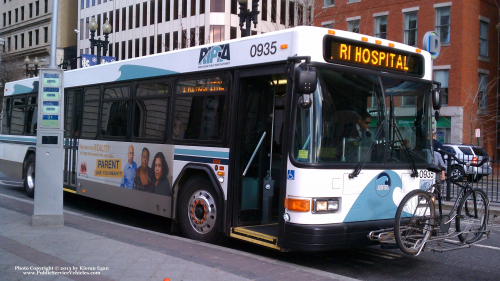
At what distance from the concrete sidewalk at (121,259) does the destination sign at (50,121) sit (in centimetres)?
176

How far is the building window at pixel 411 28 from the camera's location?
110 ft

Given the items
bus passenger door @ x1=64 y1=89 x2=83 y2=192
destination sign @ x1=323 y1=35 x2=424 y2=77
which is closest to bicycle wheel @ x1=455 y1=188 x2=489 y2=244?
destination sign @ x1=323 y1=35 x2=424 y2=77

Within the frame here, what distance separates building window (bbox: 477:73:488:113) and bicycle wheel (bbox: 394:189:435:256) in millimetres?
28539

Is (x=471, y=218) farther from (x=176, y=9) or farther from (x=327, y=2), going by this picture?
(x=176, y=9)

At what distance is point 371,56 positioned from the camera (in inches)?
274

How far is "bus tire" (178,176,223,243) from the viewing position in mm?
7801

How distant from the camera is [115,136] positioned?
1048cm

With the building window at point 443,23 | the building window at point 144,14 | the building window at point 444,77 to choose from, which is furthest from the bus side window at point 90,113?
the building window at point 144,14

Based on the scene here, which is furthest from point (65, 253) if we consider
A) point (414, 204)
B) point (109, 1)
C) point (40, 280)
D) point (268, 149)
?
point (109, 1)

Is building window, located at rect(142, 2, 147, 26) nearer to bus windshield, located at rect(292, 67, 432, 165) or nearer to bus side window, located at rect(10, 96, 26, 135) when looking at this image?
bus side window, located at rect(10, 96, 26, 135)

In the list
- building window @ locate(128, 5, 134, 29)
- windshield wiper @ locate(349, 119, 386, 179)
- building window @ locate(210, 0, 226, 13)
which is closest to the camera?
windshield wiper @ locate(349, 119, 386, 179)

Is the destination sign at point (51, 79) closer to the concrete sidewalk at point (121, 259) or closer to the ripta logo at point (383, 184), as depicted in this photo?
the concrete sidewalk at point (121, 259)

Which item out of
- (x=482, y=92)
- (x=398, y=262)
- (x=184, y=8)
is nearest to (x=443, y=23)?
(x=482, y=92)

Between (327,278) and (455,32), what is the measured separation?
3000cm
